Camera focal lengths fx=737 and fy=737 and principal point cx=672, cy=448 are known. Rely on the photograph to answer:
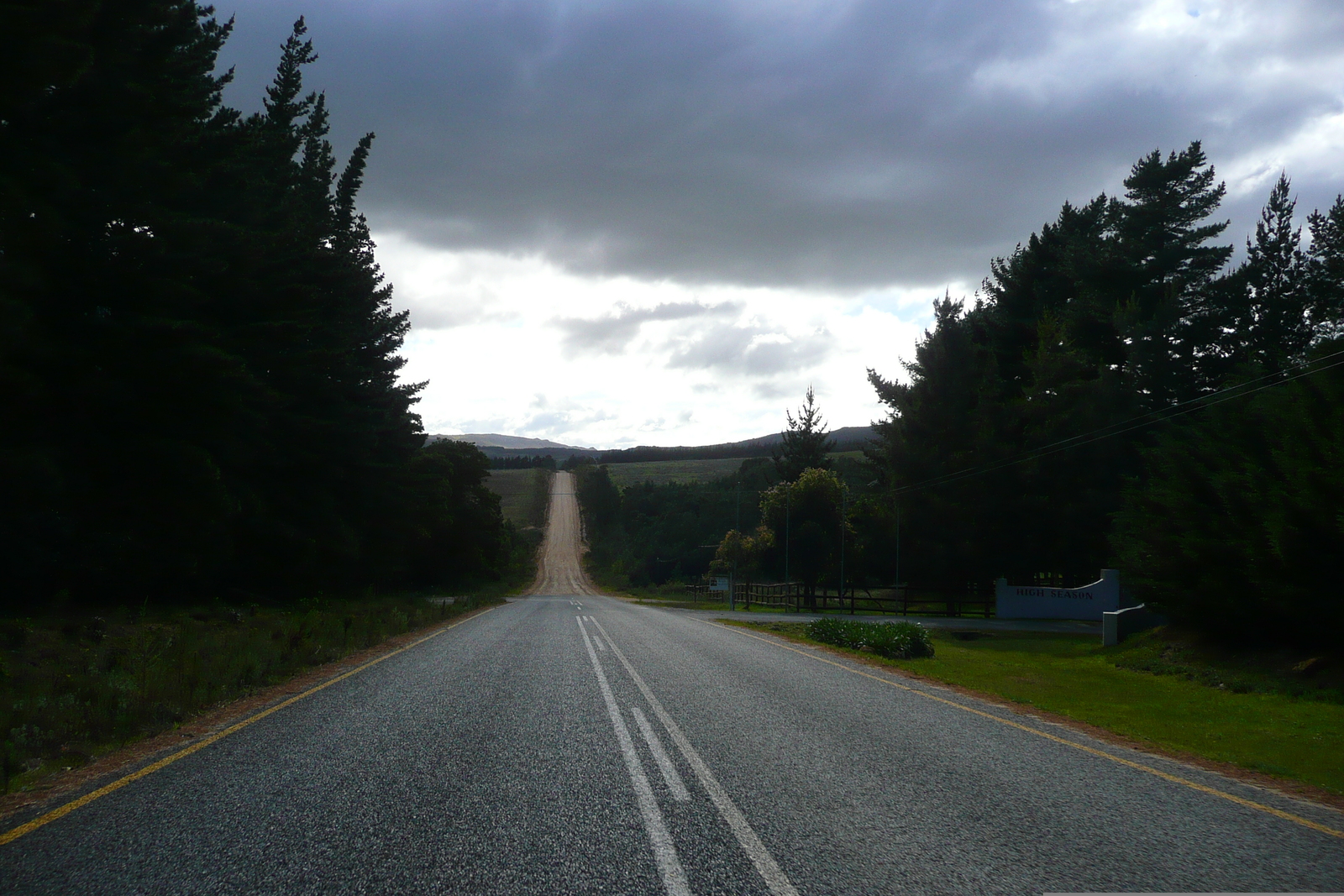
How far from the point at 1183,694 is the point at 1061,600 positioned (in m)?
25.7

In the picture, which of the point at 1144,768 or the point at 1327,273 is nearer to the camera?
the point at 1144,768

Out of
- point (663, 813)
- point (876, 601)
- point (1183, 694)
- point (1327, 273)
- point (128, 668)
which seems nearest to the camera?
point (663, 813)

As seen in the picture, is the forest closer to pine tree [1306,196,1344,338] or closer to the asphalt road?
pine tree [1306,196,1344,338]

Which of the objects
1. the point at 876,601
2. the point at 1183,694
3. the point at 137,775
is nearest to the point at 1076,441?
the point at 876,601

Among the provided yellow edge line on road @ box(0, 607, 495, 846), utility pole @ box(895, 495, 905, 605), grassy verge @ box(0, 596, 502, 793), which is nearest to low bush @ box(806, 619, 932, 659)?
grassy verge @ box(0, 596, 502, 793)

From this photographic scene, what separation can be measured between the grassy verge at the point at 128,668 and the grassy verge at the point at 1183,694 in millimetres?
11644

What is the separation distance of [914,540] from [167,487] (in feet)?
139

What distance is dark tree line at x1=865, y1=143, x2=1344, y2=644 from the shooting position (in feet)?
127

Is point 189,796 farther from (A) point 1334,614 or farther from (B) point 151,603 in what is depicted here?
(A) point 1334,614

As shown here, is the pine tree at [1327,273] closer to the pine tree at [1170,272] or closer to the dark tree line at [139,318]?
the pine tree at [1170,272]

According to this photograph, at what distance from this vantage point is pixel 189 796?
5.60 m

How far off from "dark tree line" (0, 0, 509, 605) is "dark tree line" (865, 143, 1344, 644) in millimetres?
32425

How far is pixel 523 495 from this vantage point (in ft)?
551

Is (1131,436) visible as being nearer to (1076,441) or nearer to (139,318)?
(1076,441)
